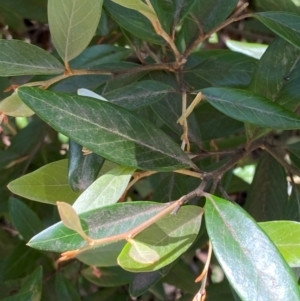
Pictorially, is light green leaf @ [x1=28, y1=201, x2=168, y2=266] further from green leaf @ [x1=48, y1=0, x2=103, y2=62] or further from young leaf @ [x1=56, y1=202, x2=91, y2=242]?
green leaf @ [x1=48, y1=0, x2=103, y2=62]

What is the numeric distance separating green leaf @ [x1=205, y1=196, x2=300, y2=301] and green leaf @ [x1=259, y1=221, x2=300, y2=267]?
48mm

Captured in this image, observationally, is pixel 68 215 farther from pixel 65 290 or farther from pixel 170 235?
pixel 65 290

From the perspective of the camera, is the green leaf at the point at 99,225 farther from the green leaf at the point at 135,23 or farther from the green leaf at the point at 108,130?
the green leaf at the point at 135,23

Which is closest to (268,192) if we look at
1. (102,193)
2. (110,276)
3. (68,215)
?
(110,276)

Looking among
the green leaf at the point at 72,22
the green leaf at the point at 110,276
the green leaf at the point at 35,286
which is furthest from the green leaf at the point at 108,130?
the green leaf at the point at 110,276

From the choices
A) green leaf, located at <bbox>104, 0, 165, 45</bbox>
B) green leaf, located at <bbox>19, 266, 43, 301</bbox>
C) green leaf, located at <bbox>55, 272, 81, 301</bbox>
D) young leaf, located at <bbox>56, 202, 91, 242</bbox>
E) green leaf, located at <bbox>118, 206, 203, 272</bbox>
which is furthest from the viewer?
green leaf, located at <bbox>55, 272, 81, 301</bbox>

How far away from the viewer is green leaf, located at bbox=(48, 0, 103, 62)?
22.2 inches

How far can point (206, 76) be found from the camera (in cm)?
81

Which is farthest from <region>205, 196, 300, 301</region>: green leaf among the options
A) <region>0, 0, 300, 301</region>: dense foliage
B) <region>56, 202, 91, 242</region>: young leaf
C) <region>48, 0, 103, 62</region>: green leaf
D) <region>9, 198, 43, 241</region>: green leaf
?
<region>9, 198, 43, 241</region>: green leaf

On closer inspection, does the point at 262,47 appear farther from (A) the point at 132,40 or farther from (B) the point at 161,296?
(B) the point at 161,296

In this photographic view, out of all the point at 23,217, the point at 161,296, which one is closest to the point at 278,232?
the point at 23,217

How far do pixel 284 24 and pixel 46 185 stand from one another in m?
0.32

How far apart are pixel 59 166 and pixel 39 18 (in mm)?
380

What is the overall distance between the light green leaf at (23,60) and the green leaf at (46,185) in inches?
4.3
